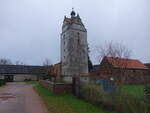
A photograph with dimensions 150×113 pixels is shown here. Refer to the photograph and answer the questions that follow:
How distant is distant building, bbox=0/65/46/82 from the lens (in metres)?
56.3

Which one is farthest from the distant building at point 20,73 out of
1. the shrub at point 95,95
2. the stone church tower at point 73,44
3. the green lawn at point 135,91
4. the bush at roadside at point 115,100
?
the bush at roadside at point 115,100

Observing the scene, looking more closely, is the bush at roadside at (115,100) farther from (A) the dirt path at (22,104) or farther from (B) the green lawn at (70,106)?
(A) the dirt path at (22,104)

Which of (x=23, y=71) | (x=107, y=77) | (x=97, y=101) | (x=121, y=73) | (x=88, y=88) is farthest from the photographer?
(x=23, y=71)

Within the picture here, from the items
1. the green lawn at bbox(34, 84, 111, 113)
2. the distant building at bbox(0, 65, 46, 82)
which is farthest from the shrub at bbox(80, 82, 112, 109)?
the distant building at bbox(0, 65, 46, 82)

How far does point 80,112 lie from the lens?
28.3 feet

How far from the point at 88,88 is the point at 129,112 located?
4785mm

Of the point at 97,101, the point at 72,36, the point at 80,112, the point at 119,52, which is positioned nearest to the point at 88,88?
the point at 97,101

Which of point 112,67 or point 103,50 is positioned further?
point 103,50

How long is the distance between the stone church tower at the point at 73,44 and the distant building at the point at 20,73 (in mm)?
17797

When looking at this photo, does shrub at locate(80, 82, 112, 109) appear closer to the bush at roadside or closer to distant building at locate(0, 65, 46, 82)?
the bush at roadside

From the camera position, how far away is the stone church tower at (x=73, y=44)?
36284 mm

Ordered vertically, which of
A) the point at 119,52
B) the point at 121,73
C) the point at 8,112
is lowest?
the point at 8,112

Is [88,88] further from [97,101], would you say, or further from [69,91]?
[69,91]

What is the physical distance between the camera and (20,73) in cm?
5853
